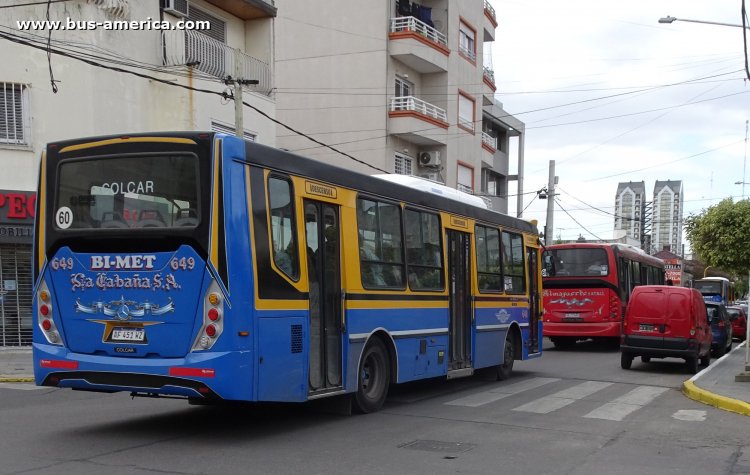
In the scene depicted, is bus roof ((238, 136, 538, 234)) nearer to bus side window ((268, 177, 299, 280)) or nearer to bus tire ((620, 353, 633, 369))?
bus side window ((268, 177, 299, 280))

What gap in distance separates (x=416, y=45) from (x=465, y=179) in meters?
7.47

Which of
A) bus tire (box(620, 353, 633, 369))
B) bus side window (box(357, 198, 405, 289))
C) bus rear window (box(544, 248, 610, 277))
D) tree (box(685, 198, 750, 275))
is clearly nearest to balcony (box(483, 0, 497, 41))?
bus rear window (box(544, 248, 610, 277))

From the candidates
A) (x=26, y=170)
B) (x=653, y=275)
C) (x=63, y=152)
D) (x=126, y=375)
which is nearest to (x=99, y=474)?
(x=126, y=375)

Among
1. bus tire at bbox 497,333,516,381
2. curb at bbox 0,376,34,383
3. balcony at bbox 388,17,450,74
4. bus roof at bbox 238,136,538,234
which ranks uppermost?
balcony at bbox 388,17,450,74

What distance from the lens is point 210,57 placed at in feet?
70.3

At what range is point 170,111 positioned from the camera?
20.2 m

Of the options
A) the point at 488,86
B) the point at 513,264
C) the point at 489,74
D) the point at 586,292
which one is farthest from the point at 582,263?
the point at 489,74

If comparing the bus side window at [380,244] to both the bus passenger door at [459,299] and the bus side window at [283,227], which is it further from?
the bus passenger door at [459,299]

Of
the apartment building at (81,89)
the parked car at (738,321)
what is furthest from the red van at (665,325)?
the parked car at (738,321)

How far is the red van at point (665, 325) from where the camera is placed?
1688 centimetres

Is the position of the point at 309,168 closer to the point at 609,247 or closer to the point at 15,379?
the point at 15,379

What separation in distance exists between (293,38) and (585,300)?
16.9 metres

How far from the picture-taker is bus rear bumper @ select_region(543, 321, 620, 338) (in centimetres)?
2270

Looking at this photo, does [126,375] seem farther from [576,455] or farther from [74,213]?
[576,455]
